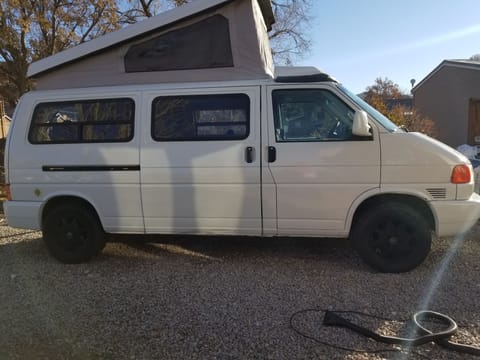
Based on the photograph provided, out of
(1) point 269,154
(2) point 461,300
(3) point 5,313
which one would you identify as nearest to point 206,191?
(1) point 269,154

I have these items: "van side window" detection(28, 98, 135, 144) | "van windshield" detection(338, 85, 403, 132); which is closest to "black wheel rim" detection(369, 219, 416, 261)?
"van windshield" detection(338, 85, 403, 132)

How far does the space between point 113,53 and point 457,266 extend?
470 centimetres

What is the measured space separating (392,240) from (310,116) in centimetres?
161

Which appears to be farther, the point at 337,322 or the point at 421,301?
the point at 421,301

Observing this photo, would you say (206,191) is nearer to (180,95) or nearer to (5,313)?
(180,95)

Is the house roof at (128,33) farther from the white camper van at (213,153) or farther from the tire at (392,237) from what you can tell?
the tire at (392,237)

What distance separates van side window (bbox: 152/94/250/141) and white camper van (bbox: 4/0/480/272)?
0.5 inches

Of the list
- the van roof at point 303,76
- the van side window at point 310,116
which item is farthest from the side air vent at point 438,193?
the van roof at point 303,76

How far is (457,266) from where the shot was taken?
446cm

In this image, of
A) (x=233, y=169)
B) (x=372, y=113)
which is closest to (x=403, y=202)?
(x=372, y=113)

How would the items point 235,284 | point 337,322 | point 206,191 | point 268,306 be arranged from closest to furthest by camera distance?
point 337,322
point 268,306
point 235,284
point 206,191

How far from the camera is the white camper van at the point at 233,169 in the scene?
409 centimetres

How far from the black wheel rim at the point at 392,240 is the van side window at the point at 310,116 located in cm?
106

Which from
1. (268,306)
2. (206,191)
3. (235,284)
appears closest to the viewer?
(268,306)
